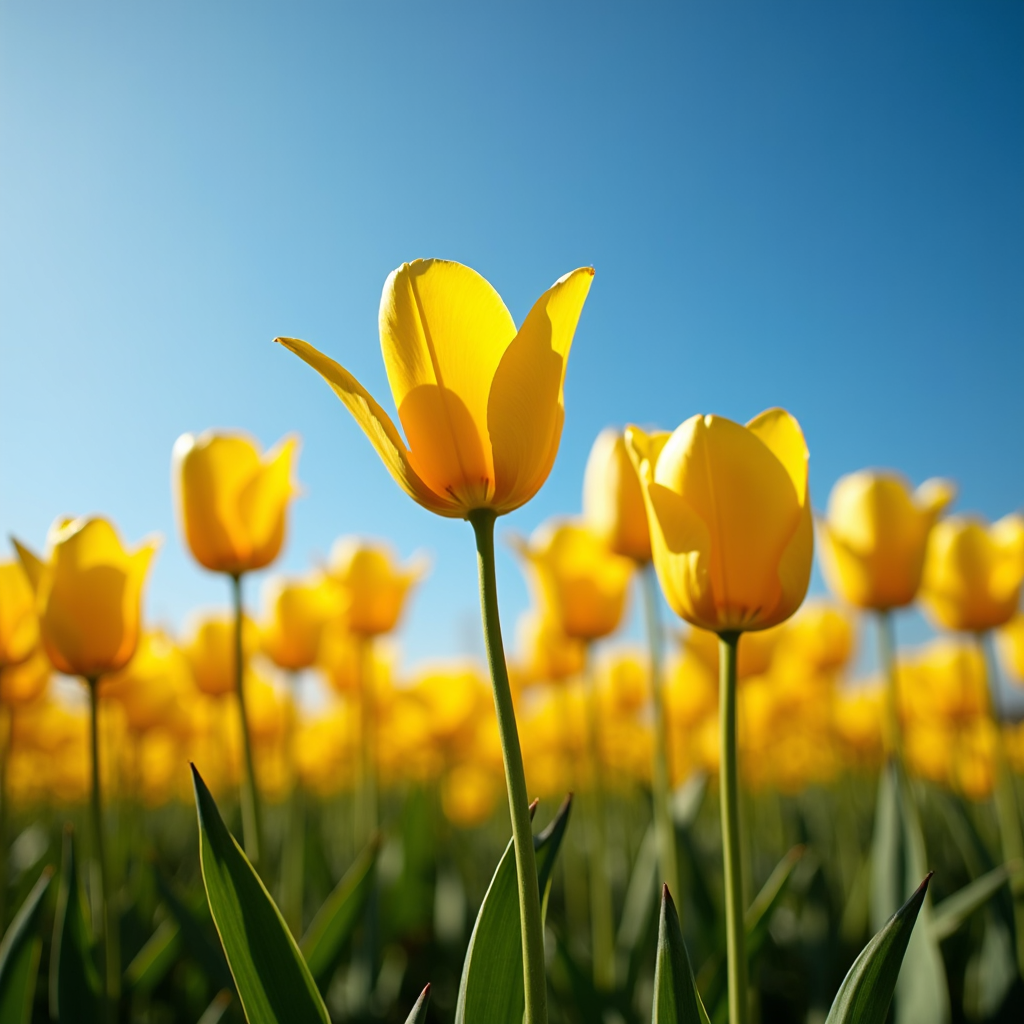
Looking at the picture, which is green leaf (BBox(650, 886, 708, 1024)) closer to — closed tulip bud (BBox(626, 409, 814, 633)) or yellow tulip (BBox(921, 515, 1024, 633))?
closed tulip bud (BBox(626, 409, 814, 633))

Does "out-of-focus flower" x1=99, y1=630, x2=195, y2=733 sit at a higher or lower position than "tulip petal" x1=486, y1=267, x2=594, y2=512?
lower

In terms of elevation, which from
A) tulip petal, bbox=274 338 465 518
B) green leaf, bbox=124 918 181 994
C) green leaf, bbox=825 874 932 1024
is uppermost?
tulip petal, bbox=274 338 465 518

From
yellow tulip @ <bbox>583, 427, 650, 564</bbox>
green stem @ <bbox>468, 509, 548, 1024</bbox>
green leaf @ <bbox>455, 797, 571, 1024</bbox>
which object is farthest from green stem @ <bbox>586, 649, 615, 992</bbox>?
green stem @ <bbox>468, 509, 548, 1024</bbox>

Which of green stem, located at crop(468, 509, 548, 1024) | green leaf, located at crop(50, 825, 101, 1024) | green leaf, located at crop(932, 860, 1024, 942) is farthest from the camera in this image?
green leaf, located at crop(932, 860, 1024, 942)

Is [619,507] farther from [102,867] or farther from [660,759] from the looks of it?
[102,867]

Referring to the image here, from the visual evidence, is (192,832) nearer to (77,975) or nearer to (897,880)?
(77,975)

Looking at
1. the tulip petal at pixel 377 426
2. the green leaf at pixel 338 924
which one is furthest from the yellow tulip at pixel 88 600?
the tulip petal at pixel 377 426
